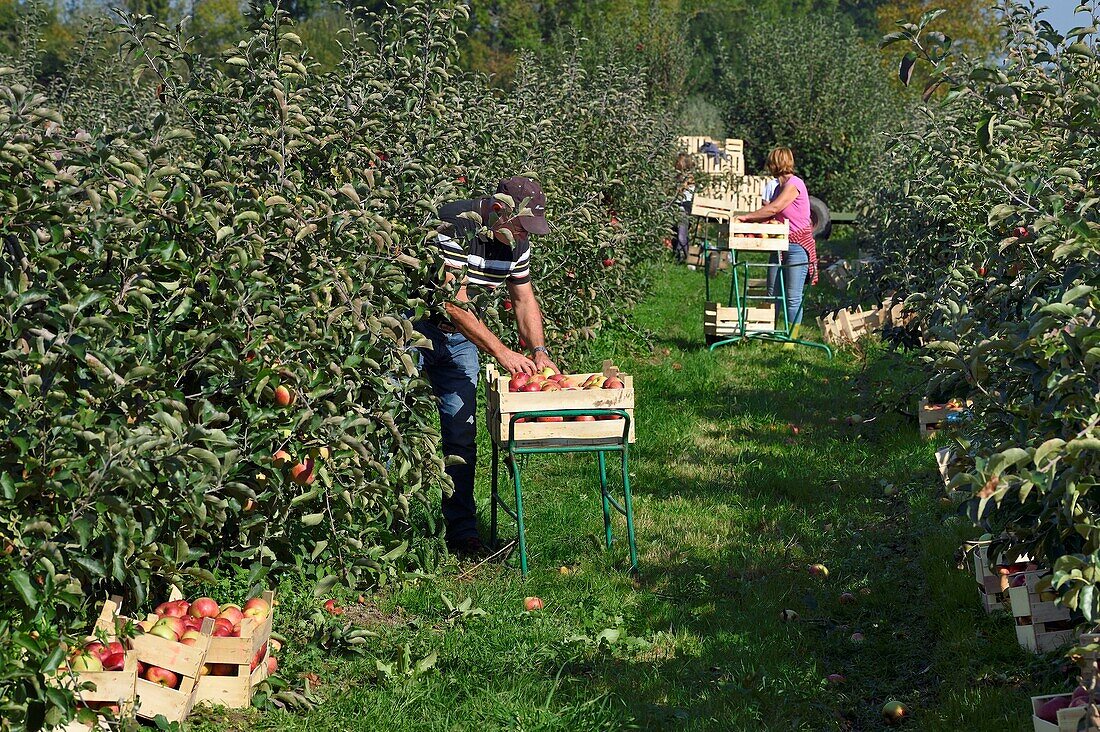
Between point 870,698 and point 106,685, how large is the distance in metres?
2.60

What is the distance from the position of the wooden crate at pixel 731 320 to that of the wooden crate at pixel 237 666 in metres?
7.59

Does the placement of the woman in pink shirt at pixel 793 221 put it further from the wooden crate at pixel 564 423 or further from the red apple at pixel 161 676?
the red apple at pixel 161 676

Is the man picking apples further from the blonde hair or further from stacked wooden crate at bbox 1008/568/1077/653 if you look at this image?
the blonde hair

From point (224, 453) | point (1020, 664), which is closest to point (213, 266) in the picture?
point (224, 453)

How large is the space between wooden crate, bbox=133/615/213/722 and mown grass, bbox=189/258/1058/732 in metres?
0.13

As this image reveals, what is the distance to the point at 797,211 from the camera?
11023 millimetres

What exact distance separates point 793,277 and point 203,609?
8.36 m

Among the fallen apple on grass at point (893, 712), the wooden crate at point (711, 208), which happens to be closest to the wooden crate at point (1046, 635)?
the fallen apple on grass at point (893, 712)

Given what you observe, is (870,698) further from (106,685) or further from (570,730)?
(106,685)

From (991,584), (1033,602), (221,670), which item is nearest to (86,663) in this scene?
(221,670)

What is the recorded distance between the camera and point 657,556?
5.46 meters

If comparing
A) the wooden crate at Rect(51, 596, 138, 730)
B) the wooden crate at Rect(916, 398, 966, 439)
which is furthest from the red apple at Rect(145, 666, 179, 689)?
the wooden crate at Rect(916, 398, 966, 439)

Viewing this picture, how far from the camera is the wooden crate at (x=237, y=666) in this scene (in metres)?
3.60

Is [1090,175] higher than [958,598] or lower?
higher
